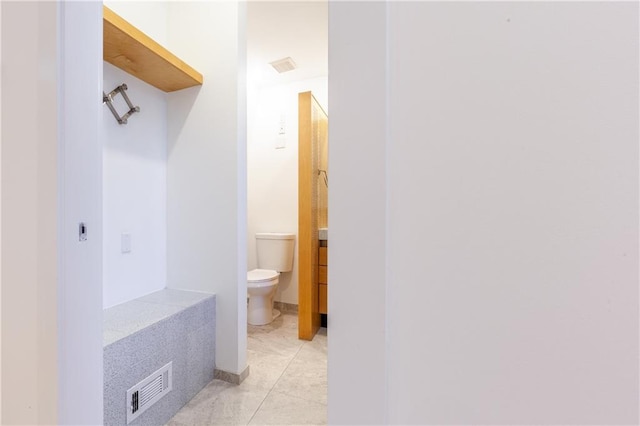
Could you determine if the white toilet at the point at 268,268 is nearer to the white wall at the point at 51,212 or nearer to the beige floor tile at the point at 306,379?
the beige floor tile at the point at 306,379

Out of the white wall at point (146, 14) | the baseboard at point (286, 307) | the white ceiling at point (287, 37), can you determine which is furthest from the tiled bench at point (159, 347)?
the white ceiling at point (287, 37)

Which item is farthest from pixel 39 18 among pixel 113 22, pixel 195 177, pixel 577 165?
pixel 577 165

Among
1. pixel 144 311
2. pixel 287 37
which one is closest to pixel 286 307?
pixel 144 311

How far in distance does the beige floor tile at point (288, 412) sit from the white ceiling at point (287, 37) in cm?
255

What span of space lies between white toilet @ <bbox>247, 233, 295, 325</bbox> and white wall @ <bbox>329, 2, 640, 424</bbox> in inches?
80.4

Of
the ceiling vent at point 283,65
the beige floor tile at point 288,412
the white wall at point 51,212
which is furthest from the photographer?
the ceiling vent at point 283,65

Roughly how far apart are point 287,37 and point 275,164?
119 cm

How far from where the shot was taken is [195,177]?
1.77 meters

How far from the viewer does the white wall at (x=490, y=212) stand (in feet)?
1.29

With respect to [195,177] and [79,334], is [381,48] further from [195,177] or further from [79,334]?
[195,177]

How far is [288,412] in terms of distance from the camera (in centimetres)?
142

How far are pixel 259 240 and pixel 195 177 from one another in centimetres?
114

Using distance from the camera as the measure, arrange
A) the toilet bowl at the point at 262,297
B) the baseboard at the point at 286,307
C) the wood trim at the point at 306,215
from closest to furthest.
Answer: the wood trim at the point at 306,215, the toilet bowl at the point at 262,297, the baseboard at the point at 286,307

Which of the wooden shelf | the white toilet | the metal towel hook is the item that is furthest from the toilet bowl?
the wooden shelf
